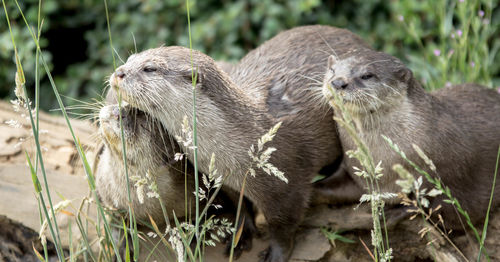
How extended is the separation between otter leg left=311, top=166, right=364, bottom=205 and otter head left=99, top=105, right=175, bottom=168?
65 centimetres

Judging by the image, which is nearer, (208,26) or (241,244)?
(241,244)

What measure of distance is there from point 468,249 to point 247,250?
3.01ft

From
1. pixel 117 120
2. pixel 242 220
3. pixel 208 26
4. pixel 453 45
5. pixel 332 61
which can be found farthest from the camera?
pixel 208 26

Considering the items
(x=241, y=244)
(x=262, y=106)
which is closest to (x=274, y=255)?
(x=241, y=244)

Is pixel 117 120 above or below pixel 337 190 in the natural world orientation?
above

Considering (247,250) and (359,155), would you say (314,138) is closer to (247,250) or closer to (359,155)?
(247,250)

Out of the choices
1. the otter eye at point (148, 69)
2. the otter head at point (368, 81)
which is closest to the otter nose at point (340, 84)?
the otter head at point (368, 81)

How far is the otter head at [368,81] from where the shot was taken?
7.87 ft

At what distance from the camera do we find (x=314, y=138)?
2.73 m

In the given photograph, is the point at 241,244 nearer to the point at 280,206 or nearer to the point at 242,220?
the point at 242,220

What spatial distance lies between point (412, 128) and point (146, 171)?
1039 millimetres

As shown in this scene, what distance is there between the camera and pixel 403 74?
2510 millimetres

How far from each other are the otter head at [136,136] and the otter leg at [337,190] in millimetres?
650

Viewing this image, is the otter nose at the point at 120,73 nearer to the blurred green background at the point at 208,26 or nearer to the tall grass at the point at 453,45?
the tall grass at the point at 453,45
